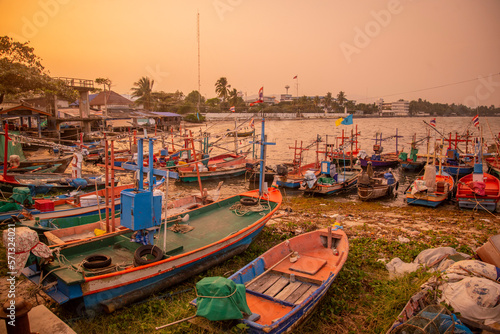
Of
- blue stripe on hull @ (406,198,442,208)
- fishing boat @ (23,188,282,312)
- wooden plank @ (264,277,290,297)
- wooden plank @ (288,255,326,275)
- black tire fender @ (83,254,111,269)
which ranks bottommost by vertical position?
Answer: blue stripe on hull @ (406,198,442,208)

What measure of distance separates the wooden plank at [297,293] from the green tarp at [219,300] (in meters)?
1.62

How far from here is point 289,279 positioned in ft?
24.6

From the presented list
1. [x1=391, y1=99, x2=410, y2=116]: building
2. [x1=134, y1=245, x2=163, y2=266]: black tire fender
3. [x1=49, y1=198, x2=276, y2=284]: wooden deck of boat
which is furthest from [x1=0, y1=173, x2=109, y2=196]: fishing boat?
[x1=391, y1=99, x2=410, y2=116]: building

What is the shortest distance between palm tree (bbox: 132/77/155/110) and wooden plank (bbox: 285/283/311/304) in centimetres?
6489

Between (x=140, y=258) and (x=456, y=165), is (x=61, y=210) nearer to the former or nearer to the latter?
(x=140, y=258)

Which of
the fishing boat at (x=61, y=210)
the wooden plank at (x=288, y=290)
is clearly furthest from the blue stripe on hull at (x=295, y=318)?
the fishing boat at (x=61, y=210)

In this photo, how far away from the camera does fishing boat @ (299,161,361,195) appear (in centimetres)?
2016

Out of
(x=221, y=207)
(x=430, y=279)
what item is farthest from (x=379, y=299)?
(x=221, y=207)

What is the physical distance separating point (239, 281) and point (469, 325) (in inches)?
166

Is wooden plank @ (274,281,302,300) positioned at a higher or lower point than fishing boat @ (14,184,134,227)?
lower

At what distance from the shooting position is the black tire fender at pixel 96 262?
6944 mm

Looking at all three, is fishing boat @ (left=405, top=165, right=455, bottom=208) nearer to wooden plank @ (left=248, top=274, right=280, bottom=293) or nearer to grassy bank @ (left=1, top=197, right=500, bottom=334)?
grassy bank @ (left=1, top=197, right=500, bottom=334)

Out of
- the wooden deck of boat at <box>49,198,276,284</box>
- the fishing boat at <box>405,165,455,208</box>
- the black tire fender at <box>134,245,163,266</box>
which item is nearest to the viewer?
the black tire fender at <box>134,245,163,266</box>

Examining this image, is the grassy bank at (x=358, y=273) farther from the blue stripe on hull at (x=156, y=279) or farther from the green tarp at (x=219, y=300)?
the green tarp at (x=219, y=300)
